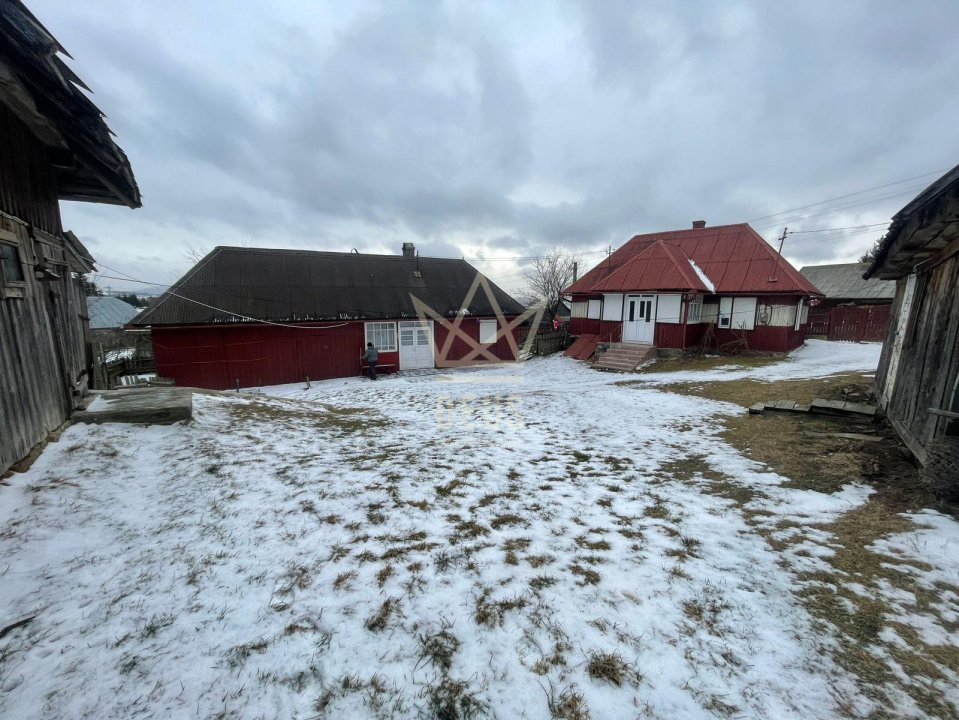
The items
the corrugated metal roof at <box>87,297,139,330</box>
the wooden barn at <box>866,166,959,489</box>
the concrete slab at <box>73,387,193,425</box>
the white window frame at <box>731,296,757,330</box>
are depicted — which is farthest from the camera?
the corrugated metal roof at <box>87,297,139,330</box>

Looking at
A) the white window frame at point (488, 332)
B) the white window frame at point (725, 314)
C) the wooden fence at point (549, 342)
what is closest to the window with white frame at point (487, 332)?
the white window frame at point (488, 332)

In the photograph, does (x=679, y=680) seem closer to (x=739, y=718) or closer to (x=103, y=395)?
(x=739, y=718)

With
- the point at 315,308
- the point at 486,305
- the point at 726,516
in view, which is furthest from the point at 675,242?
the point at 726,516

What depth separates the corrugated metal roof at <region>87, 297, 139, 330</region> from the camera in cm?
3678

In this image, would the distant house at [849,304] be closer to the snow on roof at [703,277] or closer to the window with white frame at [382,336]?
the snow on roof at [703,277]

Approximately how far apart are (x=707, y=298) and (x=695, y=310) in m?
1.75

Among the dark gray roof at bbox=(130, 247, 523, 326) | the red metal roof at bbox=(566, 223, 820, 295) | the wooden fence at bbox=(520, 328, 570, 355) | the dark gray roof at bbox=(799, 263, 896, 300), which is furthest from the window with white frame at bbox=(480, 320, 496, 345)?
the dark gray roof at bbox=(799, 263, 896, 300)

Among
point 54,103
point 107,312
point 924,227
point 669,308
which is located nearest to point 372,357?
point 54,103

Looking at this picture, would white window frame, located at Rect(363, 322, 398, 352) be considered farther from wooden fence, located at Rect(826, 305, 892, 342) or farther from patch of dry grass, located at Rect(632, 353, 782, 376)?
wooden fence, located at Rect(826, 305, 892, 342)

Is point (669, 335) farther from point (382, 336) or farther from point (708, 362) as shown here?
point (382, 336)

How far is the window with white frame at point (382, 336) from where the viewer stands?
1747 cm

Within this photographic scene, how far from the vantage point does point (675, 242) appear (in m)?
22.1

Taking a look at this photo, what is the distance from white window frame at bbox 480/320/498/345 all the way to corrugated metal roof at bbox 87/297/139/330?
118 ft

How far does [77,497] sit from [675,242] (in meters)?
25.2
